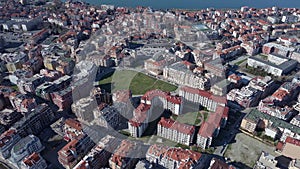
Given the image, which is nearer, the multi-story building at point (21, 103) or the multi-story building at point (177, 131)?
the multi-story building at point (177, 131)

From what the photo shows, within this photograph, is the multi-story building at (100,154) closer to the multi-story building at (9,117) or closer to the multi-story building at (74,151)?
the multi-story building at (74,151)

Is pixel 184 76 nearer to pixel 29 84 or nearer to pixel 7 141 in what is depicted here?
pixel 29 84

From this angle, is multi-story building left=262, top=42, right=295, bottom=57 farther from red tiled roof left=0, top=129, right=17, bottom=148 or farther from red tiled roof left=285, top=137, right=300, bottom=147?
red tiled roof left=0, top=129, right=17, bottom=148

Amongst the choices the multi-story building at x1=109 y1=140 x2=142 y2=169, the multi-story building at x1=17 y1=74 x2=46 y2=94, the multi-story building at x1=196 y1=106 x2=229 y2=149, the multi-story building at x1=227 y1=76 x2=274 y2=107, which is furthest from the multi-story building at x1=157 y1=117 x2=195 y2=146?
the multi-story building at x1=17 y1=74 x2=46 y2=94

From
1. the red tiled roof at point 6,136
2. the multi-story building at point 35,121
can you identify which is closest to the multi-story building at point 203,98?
the multi-story building at point 35,121

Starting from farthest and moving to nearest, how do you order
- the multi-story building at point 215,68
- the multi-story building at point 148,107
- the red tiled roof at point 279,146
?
the multi-story building at point 215,68 → the multi-story building at point 148,107 → the red tiled roof at point 279,146

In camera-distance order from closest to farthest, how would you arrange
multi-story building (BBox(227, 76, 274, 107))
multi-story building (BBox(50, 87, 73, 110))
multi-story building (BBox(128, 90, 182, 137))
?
multi-story building (BBox(128, 90, 182, 137)) < multi-story building (BBox(50, 87, 73, 110)) < multi-story building (BBox(227, 76, 274, 107))

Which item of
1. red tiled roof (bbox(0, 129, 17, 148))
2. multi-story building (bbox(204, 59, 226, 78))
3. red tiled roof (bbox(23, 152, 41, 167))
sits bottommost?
red tiled roof (bbox(23, 152, 41, 167))
